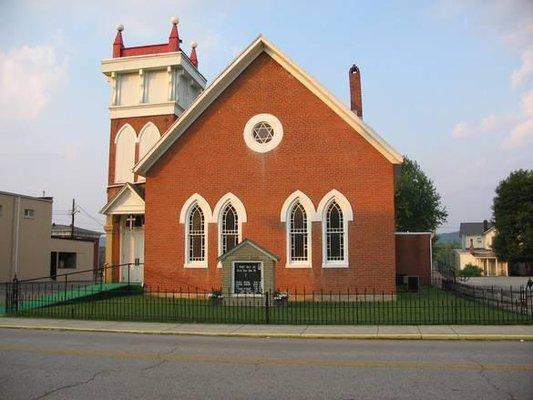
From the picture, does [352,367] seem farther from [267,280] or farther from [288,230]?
[288,230]

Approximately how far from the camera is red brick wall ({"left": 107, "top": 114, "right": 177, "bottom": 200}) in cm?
2966

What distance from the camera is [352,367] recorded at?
9.97 meters

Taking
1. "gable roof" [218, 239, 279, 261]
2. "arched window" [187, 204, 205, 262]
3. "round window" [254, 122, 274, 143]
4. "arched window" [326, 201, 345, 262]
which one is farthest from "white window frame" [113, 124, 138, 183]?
"arched window" [326, 201, 345, 262]

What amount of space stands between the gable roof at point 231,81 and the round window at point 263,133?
6.48ft

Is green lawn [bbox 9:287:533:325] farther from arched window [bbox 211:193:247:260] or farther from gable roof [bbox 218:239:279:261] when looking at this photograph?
arched window [bbox 211:193:247:260]

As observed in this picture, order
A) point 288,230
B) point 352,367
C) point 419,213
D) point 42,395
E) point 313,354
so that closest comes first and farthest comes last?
point 42,395 < point 352,367 < point 313,354 < point 288,230 < point 419,213

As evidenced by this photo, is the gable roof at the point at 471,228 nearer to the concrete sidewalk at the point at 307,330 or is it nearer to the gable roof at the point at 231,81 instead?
the gable roof at the point at 231,81

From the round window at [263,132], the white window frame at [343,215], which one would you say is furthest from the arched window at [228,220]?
the white window frame at [343,215]

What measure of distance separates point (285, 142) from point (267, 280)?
589cm

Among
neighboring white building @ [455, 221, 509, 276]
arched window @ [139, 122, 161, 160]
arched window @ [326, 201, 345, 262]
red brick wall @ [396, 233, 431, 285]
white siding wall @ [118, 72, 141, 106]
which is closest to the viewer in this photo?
arched window @ [326, 201, 345, 262]

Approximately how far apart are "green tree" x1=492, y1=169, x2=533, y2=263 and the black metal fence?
1765 inches

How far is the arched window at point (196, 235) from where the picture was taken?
24422 mm

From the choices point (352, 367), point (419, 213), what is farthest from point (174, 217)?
point (419, 213)

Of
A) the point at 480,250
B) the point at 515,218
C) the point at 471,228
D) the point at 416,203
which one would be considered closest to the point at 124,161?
the point at 416,203
